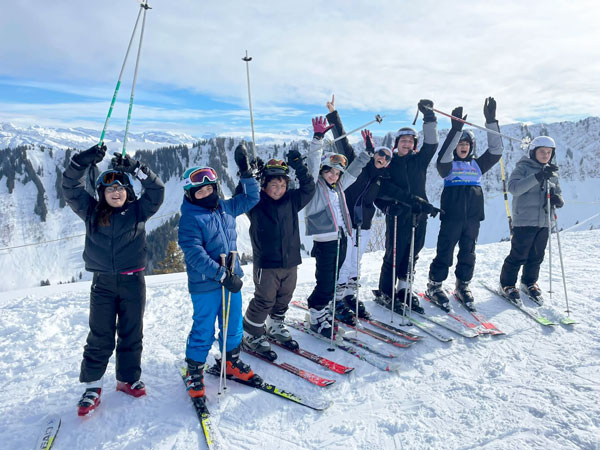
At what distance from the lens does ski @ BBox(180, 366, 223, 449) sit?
3.12 meters

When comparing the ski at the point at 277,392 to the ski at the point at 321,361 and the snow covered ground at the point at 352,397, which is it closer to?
the snow covered ground at the point at 352,397

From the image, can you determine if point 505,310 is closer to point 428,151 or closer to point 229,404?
point 428,151

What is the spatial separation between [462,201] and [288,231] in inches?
128

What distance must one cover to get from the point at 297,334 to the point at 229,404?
1.81 metres

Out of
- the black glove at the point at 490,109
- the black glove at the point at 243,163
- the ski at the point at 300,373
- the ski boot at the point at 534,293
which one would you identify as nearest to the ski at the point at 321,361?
the ski at the point at 300,373

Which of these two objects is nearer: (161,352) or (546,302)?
(161,352)

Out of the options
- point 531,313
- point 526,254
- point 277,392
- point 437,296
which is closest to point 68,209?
point 437,296

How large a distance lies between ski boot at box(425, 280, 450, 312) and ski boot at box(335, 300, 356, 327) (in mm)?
1638

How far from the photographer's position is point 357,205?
19.0ft

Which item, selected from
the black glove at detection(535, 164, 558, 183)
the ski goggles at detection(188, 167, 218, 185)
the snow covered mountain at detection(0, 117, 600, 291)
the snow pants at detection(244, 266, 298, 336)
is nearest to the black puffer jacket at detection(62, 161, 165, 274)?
the ski goggles at detection(188, 167, 218, 185)

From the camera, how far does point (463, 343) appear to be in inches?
194

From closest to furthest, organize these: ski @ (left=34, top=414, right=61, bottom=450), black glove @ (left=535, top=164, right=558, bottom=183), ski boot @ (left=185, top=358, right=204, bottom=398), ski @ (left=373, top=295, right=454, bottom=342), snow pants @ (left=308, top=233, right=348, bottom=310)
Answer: ski @ (left=34, top=414, right=61, bottom=450) < ski boot @ (left=185, top=358, right=204, bottom=398) < ski @ (left=373, top=295, right=454, bottom=342) < snow pants @ (left=308, top=233, right=348, bottom=310) < black glove @ (left=535, top=164, right=558, bottom=183)

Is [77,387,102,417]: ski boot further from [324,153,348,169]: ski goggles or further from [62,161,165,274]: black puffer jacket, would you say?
[324,153,348,169]: ski goggles

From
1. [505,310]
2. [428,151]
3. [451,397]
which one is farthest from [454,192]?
[451,397]
